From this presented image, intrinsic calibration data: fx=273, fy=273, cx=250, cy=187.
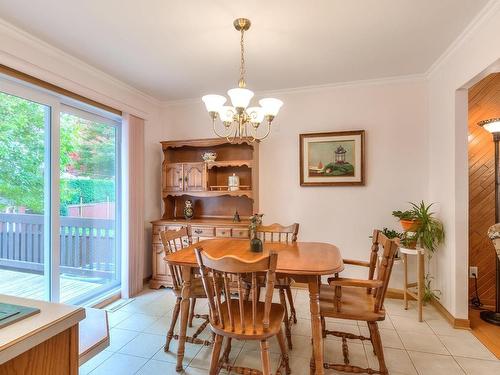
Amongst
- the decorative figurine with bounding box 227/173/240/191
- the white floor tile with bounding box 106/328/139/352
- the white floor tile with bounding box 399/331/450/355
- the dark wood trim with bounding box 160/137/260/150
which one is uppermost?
the dark wood trim with bounding box 160/137/260/150

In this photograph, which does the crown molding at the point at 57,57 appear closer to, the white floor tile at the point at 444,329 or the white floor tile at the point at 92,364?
the white floor tile at the point at 92,364

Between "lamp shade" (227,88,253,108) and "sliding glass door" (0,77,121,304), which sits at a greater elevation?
"lamp shade" (227,88,253,108)

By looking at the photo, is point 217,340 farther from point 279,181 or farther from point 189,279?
point 279,181

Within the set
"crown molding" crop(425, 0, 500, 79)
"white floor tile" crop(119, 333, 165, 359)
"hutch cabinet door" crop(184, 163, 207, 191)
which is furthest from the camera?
"hutch cabinet door" crop(184, 163, 207, 191)

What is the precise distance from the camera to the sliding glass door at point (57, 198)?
7.77 feet

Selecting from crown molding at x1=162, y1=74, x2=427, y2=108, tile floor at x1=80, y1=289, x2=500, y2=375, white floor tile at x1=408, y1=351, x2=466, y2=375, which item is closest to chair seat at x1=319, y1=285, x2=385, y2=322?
tile floor at x1=80, y1=289, x2=500, y2=375

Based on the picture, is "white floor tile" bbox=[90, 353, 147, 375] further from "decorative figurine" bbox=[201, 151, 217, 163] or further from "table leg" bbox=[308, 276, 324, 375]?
"decorative figurine" bbox=[201, 151, 217, 163]

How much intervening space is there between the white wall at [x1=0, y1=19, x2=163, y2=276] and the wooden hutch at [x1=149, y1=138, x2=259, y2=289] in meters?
0.24

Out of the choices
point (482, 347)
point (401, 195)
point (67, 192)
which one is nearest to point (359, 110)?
point (401, 195)

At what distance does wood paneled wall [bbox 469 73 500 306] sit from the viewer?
2.96m

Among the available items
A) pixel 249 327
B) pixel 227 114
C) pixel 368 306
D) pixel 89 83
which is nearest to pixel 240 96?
pixel 227 114

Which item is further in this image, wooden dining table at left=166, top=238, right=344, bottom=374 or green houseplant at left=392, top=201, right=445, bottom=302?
green houseplant at left=392, top=201, right=445, bottom=302

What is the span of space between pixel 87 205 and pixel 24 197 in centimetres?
71

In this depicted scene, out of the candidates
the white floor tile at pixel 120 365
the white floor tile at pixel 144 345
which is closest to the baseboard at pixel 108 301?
the white floor tile at pixel 144 345
